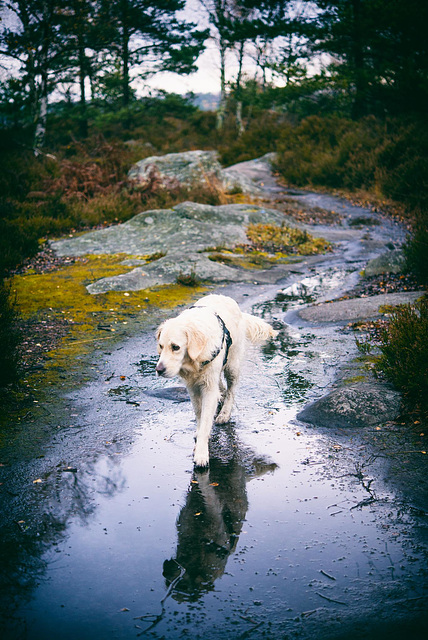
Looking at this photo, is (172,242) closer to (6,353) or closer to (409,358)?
(6,353)

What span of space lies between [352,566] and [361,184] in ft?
65.0

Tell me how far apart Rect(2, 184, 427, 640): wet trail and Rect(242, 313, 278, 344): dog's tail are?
68 cm

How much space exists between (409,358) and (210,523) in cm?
272

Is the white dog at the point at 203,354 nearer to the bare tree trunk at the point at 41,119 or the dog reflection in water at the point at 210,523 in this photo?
the dog reflection in water at the point at 210,523

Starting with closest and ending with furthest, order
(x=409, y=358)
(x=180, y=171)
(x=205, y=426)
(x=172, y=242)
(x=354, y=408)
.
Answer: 1. (x=205, y=426)
2. (x=354, y=408)
3. (x=409, y=358)
4. (x=172, y=242)
5. (x=180, y=171)

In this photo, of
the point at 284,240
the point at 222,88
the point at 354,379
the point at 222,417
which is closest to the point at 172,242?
the point at 284,240

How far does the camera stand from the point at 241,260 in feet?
40.5

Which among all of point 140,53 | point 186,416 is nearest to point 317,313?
point 186,416

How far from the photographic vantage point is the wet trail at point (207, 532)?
2.62 meters

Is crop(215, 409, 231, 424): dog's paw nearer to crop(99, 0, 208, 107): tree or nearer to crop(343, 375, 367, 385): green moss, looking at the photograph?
crop(343, 375, 367, 385): green moss

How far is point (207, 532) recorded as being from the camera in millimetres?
3363

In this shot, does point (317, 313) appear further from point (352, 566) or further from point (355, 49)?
point (355, 49)

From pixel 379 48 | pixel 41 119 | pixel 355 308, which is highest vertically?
pixel 379 48

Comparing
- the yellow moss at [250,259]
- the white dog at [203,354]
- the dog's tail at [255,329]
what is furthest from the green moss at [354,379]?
the yellow moss at [250,259]
